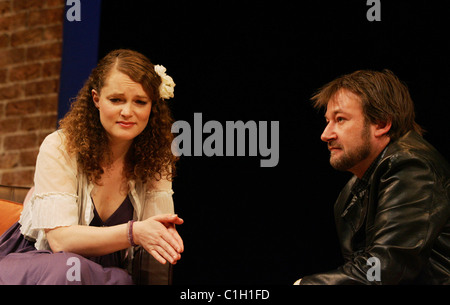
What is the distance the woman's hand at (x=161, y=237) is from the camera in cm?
181

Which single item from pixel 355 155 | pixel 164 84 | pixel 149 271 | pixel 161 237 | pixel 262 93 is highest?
pixel 262 93

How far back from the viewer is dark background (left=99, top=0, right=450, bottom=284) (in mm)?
2750

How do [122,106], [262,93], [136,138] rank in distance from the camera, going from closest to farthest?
[122,106] < [136,138] < [262,93]

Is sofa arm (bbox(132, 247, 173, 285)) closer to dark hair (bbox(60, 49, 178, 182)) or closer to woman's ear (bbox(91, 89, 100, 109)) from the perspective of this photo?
dark hair (bbox(60, 49, 178, 182))

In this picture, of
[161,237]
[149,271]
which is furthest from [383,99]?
[149,271]

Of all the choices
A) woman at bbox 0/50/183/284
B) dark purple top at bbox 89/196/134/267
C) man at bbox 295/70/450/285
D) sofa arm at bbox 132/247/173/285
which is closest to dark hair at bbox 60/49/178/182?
woman at bbox 0/50/183/284

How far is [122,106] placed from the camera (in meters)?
2.09

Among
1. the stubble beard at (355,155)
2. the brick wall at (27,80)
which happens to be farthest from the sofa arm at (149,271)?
the brick wall at (27,80)

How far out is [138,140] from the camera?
7.56 ft

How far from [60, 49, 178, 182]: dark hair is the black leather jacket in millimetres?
908

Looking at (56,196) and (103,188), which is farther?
(103,188)

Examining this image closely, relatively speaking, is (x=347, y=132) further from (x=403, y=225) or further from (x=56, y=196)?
(x=56, y=196)

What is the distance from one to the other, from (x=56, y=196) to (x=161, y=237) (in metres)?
0.47

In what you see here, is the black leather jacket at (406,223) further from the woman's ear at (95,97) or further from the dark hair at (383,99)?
the woman's ear at (95,97)
